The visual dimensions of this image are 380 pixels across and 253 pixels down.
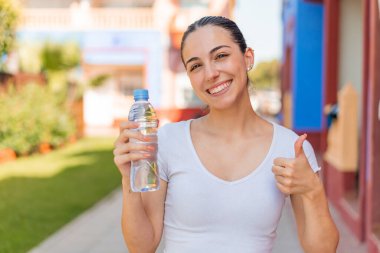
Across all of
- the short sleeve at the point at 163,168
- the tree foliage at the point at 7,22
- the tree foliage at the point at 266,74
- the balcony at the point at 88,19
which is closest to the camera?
the short sleeve at the point at 163,168

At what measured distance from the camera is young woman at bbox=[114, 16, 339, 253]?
2.09m

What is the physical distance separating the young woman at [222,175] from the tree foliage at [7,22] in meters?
10.6

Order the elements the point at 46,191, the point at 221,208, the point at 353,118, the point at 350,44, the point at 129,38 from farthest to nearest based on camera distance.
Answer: the point at 129,38, the point at 350,44, the point at 46,191, the point at 353,118, the point at 221,208

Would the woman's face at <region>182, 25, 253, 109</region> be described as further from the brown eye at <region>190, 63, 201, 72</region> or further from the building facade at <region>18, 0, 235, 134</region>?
the building facade at <region>18, 0, 235, 134</region>

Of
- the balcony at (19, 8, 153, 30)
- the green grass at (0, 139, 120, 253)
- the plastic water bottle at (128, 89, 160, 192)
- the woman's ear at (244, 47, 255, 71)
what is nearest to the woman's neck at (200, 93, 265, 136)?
the woman's ear at (244, 47, 255, 71)

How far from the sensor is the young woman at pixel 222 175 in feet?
6.84

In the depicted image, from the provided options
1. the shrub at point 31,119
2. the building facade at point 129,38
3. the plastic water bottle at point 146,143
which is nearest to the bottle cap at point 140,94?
the plastic water bottle at point 146,143

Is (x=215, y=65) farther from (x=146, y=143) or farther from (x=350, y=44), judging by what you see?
(x=350, y=44)

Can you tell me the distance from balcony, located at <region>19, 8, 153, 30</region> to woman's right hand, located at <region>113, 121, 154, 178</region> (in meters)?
24.7

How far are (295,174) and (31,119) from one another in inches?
549

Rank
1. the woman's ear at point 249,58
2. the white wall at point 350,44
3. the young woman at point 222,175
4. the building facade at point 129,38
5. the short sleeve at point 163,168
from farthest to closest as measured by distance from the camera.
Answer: the building facade at point 129,38
the white wall at point 350,44
the woman's ear at point 249,58
the short sleeve at point 163,168
the young woman at point 222,175

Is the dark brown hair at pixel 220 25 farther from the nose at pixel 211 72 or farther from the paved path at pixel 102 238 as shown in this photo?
the paved path at pixel 102 238

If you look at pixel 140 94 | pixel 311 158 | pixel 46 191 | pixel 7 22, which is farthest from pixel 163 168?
pixel 7 22

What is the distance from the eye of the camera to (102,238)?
6809 millimetres
